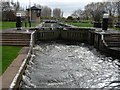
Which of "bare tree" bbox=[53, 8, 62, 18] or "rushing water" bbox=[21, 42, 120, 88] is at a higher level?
"bare tree" bbox=[53, 8, 62, 18]

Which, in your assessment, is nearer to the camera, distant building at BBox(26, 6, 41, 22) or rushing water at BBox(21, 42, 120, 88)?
rushing water at BBox(21, 42, 120, 88)

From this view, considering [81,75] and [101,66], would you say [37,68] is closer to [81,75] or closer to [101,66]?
[81,75]

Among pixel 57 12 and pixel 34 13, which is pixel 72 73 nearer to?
pixel 34 13

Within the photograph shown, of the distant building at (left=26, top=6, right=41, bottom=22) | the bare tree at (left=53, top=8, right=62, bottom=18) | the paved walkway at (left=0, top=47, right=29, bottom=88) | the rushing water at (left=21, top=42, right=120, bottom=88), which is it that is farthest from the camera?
the bare tree at (left=53, top=8, right=62, bottom=18)

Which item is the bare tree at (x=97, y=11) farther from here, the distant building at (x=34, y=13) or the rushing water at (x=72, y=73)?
the rushing water at (x=72, y=73)

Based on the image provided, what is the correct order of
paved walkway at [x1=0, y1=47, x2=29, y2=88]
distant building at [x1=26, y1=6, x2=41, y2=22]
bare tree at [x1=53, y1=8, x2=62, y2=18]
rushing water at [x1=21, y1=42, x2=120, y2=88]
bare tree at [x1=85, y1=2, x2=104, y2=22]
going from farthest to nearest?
bare tree at [x1=53, y1=8, x2=62, y2=18], bare tree at [x1=85, y1=2, x2=104, y2=22], distant building at [x1=26, y1=6, x2=41, y2=22], rushing water at [x1=21, y1=42, x2=120, y2=88], paved walkway at [x1=0, y1=47, x2=29, y2=88]

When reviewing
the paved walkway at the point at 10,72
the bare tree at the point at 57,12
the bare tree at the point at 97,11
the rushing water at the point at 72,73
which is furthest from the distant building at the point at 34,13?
the bare tree at the point at 57,12

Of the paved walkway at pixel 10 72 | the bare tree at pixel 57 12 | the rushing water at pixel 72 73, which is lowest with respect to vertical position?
the rushing water at pixel 72 73

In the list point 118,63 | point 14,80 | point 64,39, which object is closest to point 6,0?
point 64,39

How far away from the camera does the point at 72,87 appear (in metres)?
12.8

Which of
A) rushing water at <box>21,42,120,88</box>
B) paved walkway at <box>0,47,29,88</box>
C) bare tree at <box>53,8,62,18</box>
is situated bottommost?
rushing water at <box>21,42,120,88</box>

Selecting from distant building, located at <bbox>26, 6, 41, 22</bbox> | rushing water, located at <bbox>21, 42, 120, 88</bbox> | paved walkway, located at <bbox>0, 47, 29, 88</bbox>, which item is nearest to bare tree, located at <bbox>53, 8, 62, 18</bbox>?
distant building, located at <bbox>26, 6, 41, 22</bbox>

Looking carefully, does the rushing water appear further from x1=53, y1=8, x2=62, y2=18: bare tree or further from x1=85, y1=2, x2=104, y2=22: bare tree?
x1=53, y1=8, x2=62, y2=18: bare tree

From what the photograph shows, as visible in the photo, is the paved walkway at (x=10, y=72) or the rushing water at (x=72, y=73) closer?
the paved walkway at (x=10, y=72)
